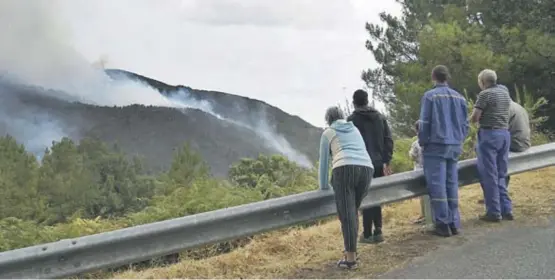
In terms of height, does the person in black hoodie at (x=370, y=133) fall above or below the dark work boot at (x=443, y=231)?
above

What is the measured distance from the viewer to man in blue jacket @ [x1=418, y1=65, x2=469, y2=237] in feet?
20.0

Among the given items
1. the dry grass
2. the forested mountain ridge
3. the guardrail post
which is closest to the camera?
the dry grass

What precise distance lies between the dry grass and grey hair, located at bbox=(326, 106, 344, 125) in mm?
1166

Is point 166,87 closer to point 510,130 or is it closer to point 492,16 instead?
point 492,16

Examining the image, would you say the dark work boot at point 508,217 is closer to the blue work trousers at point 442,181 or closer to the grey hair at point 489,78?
the blue work trousers at point 442,181

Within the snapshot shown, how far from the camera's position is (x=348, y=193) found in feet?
17.0

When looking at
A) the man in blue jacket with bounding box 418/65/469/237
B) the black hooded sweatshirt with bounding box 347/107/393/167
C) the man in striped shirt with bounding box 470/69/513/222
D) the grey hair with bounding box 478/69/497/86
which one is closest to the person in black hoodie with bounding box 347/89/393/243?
the black hooded sweatshirt with bounding box 347/107/393/167

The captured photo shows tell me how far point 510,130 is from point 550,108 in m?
13.7

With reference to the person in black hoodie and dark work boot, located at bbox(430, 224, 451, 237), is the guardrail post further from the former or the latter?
the person in black hoodie

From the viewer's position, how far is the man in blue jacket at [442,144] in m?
6.09

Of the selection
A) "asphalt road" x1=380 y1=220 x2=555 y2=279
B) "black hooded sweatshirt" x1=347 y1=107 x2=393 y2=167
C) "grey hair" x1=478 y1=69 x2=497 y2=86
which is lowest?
"asphalt road" x1=380 y1=220 x2=555 y2=279

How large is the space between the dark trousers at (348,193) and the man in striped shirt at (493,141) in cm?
204

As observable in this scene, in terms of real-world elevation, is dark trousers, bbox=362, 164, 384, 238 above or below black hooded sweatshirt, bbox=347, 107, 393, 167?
below

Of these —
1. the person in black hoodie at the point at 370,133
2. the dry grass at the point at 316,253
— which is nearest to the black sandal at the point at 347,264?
the dry grass at the point at 316,253
